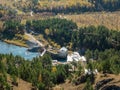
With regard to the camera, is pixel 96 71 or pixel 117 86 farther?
pixel 96 71

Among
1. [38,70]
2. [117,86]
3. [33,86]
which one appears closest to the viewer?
[117,86]

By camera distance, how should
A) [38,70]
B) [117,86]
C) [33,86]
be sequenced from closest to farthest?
[117,86]
[33,86]
[38,70]

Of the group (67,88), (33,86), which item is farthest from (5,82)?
(67,88)

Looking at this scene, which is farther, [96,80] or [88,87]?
[96,80]

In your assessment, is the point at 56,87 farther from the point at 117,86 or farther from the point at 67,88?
the point at 117,86

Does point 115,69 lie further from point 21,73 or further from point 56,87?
point 21,73

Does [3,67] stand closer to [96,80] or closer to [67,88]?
[67,88]

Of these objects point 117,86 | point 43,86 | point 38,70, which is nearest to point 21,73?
point 38,70
